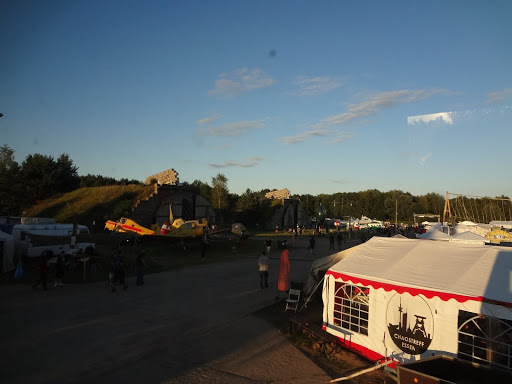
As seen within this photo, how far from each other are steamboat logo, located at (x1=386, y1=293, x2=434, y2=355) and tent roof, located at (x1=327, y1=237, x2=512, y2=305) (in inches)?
12.1

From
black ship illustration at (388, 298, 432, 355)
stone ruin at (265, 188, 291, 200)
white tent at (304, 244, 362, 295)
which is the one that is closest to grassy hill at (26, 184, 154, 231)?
white tent at (304, 244, 362, 295)

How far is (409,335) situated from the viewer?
25.7 ft

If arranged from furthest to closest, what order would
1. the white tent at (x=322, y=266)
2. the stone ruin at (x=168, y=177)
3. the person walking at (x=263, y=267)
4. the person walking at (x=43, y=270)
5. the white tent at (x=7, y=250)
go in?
the stone ruin at (x=168, y=177), the white tent at (x=7, y=250), the person walking at (x=263, y=267), the person walking at (x=43, y=270), the white tent at (x=322, y=266)

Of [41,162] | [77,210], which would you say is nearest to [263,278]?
[77,210]

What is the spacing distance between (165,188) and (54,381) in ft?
113

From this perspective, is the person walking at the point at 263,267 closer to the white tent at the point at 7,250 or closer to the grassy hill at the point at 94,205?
the white tent at the point at 7,250

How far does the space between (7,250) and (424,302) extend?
19.5 m

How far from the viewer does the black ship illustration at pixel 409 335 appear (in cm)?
757

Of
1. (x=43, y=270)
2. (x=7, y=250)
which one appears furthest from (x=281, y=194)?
(x=43, y=270)

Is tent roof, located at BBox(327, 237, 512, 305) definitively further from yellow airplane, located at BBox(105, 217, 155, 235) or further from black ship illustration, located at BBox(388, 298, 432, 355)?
yellow airplane, located at BBox(105, 217, 155, 235)

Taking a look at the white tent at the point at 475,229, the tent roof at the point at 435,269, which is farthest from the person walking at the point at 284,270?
the white tent at the point at 475,229

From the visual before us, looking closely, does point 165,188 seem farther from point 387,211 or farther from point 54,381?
point 387,211

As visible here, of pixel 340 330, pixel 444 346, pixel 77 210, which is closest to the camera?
pixel 444 346

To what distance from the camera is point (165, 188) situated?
40.3 metres
